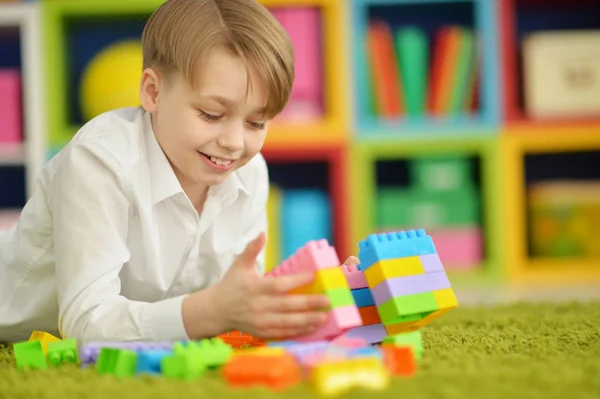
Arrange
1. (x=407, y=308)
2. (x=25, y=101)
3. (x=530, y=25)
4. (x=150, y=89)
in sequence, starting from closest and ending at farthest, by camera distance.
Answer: (x=407, y=308)
(x=150, y=89)
(x=25, y=101)
(x=530, y=25)

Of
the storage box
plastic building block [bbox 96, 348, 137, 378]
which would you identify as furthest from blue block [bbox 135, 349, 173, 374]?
the storage box

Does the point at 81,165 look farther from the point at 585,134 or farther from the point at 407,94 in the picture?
the point at 585,134

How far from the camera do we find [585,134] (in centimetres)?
279

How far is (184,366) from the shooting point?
0.99 meters

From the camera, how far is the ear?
130cm

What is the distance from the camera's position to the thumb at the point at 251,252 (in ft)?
3.34

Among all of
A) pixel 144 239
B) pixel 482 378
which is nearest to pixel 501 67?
pixel 144 239

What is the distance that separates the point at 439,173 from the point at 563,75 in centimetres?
50

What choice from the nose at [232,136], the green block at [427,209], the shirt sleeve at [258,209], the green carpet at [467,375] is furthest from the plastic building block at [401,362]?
the green block at [427,209]

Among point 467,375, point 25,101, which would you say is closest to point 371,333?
point 467,375

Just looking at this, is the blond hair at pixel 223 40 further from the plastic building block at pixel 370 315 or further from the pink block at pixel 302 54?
the pink block at pixel 302 54

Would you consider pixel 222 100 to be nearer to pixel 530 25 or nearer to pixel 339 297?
pixel 339 297

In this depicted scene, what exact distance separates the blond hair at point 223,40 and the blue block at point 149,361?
1.22 ft

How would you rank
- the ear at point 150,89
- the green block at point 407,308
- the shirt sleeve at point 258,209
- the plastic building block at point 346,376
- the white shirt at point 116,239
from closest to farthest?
the plastic building block at point 346,376 < the green block at point 407,308 < the white shirt at point 116,239 < the ear at point 150,89 < the shirt sleeve at point 258,209
